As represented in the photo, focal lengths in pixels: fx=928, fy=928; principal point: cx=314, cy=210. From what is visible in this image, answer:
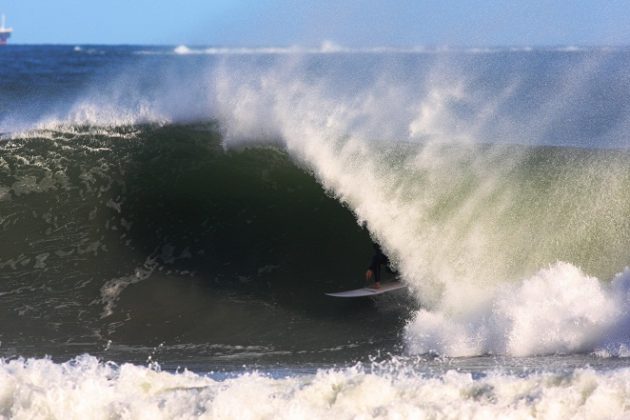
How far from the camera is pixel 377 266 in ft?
35.9

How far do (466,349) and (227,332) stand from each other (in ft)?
8.29

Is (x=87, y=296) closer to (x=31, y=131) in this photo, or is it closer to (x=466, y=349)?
(x=466, y=349)

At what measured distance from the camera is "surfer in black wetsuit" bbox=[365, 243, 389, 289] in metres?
10.8

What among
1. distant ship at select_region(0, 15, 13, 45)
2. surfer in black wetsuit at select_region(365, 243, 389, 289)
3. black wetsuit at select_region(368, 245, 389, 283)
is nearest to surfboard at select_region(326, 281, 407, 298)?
surfer in black wetsuit at select_region(365, 243, 389, 289)

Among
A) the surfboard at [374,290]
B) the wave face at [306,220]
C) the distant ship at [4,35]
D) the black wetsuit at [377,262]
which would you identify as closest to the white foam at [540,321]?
the wave face at [306,220]

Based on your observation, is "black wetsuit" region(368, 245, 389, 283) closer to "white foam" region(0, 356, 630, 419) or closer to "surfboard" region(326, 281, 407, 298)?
"surfboard" region(326, 281, 407, 298)

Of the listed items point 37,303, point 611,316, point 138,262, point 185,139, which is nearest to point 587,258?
point 611,316

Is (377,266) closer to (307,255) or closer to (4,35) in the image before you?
(307,255)

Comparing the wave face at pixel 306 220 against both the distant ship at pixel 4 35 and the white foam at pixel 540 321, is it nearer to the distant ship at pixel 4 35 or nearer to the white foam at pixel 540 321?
the white foam at pixel 540 321

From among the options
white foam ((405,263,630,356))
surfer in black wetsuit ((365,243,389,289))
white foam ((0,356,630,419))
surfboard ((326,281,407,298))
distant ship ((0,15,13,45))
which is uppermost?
distant ship ((0,15,13,45))

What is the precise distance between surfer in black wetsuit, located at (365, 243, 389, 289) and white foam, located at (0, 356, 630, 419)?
3522mm

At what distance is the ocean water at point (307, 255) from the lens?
7.07 meters

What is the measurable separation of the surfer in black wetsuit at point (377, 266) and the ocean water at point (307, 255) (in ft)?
0.55

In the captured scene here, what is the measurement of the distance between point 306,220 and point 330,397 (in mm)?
5910
